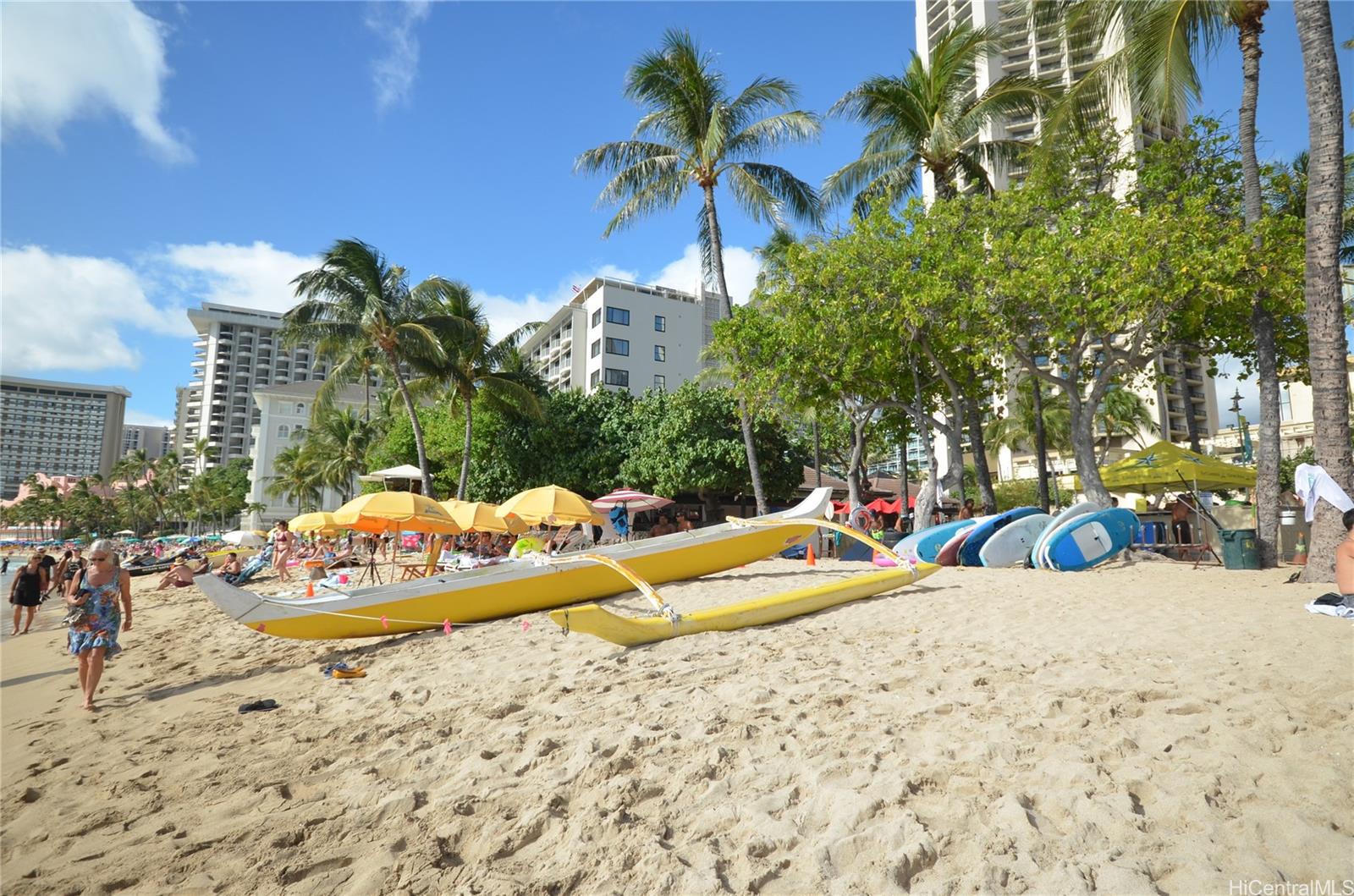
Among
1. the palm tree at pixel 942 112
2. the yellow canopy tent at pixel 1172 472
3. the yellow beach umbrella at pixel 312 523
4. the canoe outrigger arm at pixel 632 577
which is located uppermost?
the palm tree at pixel 942 112

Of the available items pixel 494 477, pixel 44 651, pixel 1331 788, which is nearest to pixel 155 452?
pixel 494 477

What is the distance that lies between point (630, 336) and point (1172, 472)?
3925cm

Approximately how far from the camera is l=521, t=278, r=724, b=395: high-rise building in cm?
4841

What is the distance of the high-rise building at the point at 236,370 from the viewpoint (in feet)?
326

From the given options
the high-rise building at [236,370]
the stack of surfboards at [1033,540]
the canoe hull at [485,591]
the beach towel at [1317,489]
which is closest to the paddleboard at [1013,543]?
the stack of surfboards at [1033,540]

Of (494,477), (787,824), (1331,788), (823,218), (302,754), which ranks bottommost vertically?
(302,754)

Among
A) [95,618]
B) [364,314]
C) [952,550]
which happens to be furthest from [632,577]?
[364,314]

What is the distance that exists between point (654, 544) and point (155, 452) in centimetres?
24119

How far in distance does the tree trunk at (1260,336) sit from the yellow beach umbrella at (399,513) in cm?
1257

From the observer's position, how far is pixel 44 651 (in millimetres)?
9383

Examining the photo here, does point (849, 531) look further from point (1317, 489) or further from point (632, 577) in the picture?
point (1317, 489)

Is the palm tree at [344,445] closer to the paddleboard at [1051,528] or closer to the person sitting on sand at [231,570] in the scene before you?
the person sitting on sand at [231,570]

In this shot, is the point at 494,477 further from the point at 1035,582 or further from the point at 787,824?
the point at 787,824

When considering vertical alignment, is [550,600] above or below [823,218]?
below
